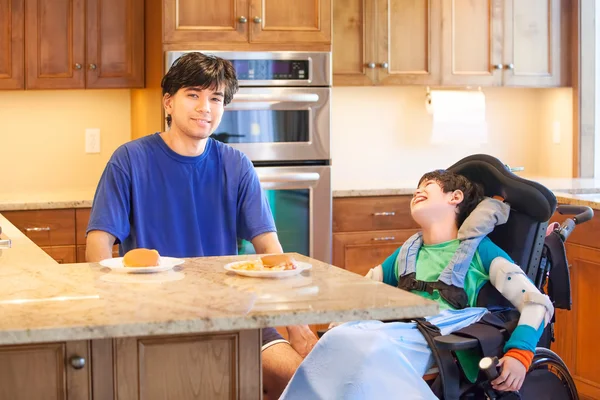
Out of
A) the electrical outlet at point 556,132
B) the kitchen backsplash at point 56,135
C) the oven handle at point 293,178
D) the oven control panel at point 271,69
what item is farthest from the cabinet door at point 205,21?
the electrical outlet at point 556,132

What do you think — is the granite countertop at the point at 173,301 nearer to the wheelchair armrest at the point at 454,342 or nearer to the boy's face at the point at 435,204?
the wheelchair armrest at the point at 454,342

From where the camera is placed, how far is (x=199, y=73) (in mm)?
2684

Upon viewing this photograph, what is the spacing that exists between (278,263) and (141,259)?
0.30 metres

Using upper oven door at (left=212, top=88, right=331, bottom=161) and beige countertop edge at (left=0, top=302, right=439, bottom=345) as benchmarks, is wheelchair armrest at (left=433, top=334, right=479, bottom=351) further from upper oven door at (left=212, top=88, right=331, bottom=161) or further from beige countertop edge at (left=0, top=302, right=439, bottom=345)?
upper oven door at (left=212, top=88, right=331, bottom=161)

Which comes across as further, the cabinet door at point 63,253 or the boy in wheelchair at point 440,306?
the cabinet door at point 63,253

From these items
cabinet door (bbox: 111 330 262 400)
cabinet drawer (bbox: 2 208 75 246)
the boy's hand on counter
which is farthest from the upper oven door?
cabinet door (bbox: 111 330 262 400)

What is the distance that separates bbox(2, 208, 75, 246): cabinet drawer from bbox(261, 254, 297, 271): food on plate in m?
2.34

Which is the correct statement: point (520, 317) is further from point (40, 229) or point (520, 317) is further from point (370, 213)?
point (40, 229)

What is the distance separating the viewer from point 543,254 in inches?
107

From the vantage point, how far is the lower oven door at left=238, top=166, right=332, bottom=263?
4363 millimetres

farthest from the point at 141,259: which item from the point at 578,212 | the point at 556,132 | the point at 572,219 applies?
the point at 556,132

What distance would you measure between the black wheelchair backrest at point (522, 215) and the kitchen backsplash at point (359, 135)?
190cm

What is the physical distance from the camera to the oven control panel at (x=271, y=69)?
427cm

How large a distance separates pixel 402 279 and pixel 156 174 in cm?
→ 79
